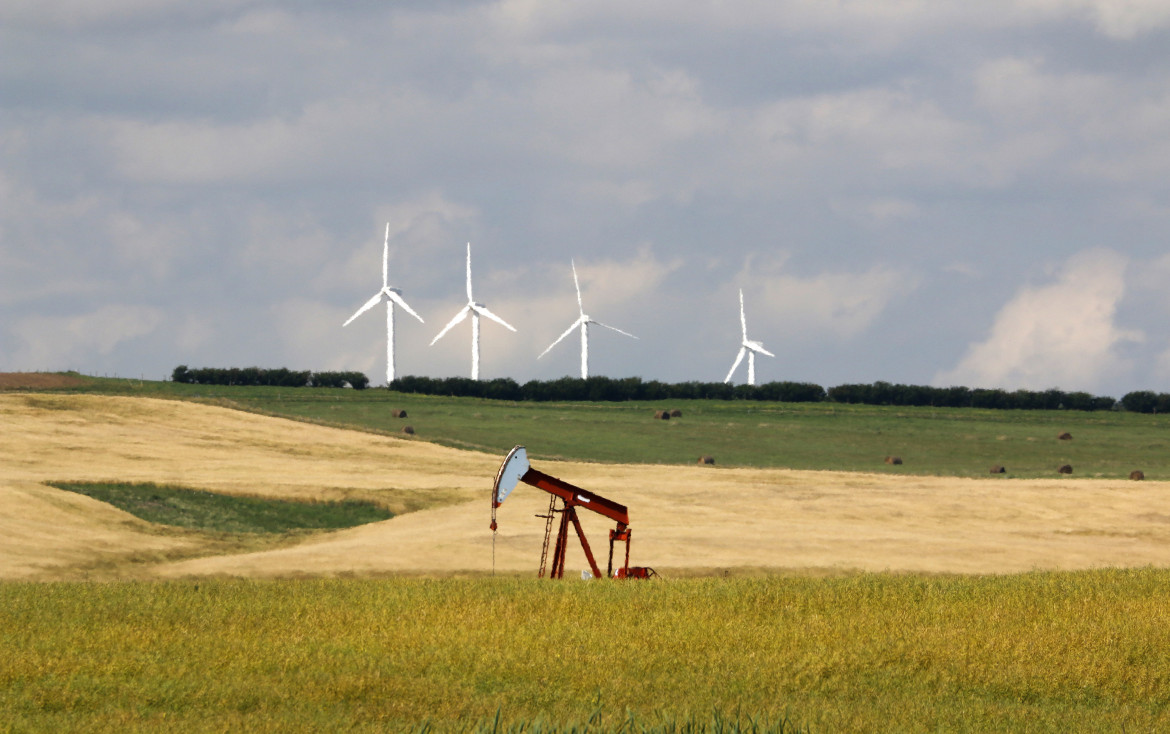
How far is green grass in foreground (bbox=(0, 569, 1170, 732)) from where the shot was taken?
49.2ft

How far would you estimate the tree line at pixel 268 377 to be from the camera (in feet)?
369

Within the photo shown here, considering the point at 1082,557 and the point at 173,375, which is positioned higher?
the point at 173,375

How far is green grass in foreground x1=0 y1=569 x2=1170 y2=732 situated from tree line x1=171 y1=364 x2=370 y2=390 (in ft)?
292

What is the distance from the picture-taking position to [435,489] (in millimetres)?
56125

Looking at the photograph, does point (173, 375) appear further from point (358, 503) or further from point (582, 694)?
point (582, 694)

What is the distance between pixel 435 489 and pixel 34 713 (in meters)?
41.4

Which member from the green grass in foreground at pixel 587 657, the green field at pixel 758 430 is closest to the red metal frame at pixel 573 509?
the green grass in foreground at pixel 587 657

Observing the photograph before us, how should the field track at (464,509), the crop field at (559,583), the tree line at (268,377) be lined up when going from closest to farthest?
the crop field at (559,583)
the field track at (464,509)
the tree line at (268,377)

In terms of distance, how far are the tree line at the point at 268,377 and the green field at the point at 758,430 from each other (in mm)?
4762

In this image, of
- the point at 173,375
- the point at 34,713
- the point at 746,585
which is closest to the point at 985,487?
the point at 746,585

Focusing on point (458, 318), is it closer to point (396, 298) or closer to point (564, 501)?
point (396, 298)

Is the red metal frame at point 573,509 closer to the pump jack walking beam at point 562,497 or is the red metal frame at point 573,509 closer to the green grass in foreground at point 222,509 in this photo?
the pump jack walking beam at point 562,497

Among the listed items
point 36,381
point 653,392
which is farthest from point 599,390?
point 36,381

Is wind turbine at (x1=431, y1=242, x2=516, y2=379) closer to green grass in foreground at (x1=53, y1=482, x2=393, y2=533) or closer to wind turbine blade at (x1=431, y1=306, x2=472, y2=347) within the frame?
wind turbine blade at (x1=431, y1=306, x2=472, y2=347)
